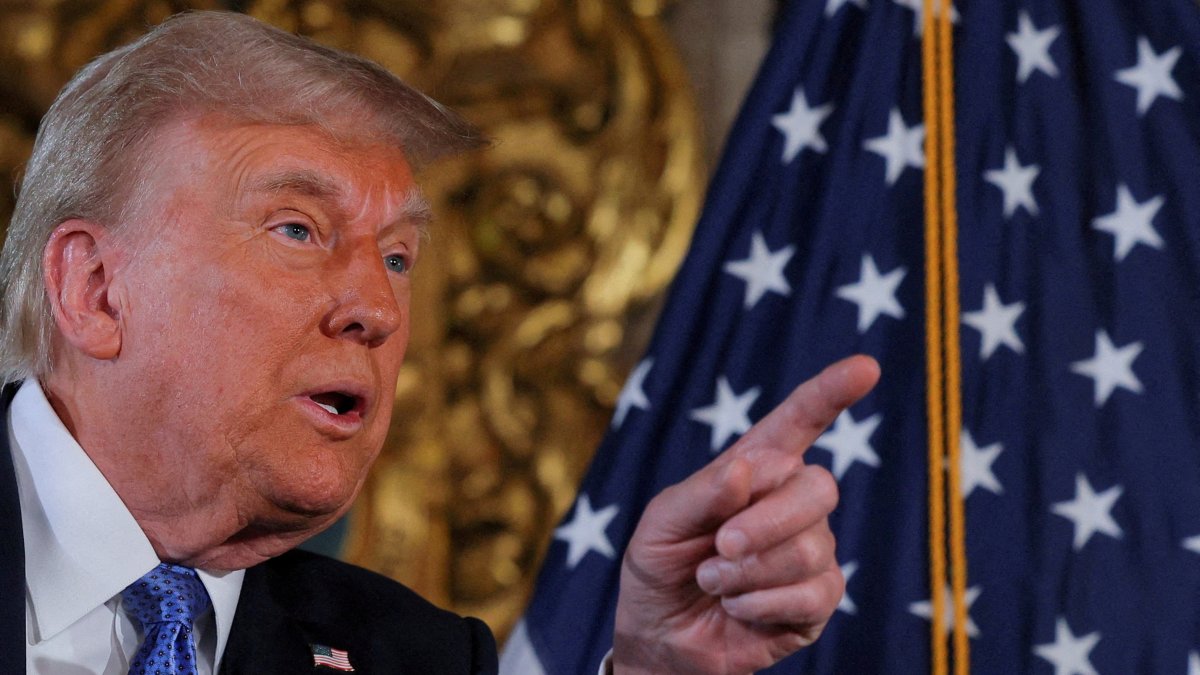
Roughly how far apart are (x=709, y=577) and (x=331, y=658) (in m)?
0.66

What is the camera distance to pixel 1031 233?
7.75ft

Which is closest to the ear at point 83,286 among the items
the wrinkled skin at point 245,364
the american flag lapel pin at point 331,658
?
the wrinkled skin at point 245,364

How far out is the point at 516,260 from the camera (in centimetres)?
261

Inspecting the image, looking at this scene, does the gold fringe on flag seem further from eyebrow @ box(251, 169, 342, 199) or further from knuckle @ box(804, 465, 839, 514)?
eyebrow @ box(251, 169, 342, 199)

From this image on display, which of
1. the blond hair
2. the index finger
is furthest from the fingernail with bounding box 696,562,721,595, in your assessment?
the blond hair

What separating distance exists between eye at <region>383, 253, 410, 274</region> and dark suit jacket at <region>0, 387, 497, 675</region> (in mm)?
475

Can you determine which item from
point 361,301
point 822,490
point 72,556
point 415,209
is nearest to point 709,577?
point 822,490

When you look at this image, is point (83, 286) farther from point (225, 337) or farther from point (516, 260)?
point (516, 260)

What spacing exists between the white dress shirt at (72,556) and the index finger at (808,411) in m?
0.75

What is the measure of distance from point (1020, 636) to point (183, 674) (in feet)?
4.35

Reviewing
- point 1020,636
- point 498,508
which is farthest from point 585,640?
point 1020,636

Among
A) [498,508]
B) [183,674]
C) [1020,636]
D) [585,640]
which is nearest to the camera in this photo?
[183,674]

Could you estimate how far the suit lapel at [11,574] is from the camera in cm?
152

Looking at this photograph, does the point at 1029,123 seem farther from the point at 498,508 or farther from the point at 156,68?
the point at 156,68
